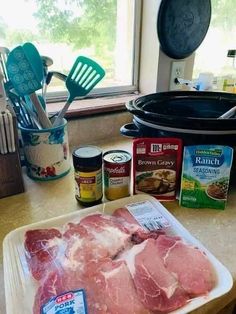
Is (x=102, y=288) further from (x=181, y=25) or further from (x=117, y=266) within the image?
(x=181, y=25)

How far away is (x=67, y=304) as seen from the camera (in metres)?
0.37

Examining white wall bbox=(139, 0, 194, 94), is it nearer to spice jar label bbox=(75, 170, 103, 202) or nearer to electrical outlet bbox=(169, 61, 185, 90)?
electrical outlet bbox=(169, 61, 185, 90)

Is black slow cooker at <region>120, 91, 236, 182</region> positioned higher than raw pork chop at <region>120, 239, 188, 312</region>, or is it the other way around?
black slow cooker at <region>120, 91, 236, 182</region>

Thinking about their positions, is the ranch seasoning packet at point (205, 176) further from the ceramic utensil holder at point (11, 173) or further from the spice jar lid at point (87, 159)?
the ceramic utensil holder at point (11, 173)

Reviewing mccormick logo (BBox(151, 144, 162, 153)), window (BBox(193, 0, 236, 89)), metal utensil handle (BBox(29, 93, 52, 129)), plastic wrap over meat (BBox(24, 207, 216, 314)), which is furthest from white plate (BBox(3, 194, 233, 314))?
window (BBox(193, 0, 236, 89))

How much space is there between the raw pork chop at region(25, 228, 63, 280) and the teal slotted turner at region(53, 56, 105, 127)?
0.91 ft

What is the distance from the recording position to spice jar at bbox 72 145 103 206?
0.56 meters

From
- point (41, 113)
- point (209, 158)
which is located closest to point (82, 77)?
point (41, 113)

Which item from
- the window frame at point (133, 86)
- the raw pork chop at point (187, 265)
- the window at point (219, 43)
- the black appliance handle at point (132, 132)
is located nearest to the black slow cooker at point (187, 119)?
the black appliance handle at point (132, 132)

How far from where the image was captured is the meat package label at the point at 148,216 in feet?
1.72

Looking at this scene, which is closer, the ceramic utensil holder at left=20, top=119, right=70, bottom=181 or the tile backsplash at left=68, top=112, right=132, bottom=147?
the ceramic utensil holder at left=20, top=119, right=70, bottom=181

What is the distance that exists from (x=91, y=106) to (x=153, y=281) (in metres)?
0.66

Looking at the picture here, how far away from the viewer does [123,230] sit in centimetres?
50

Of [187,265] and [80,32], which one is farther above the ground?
[80,32]
